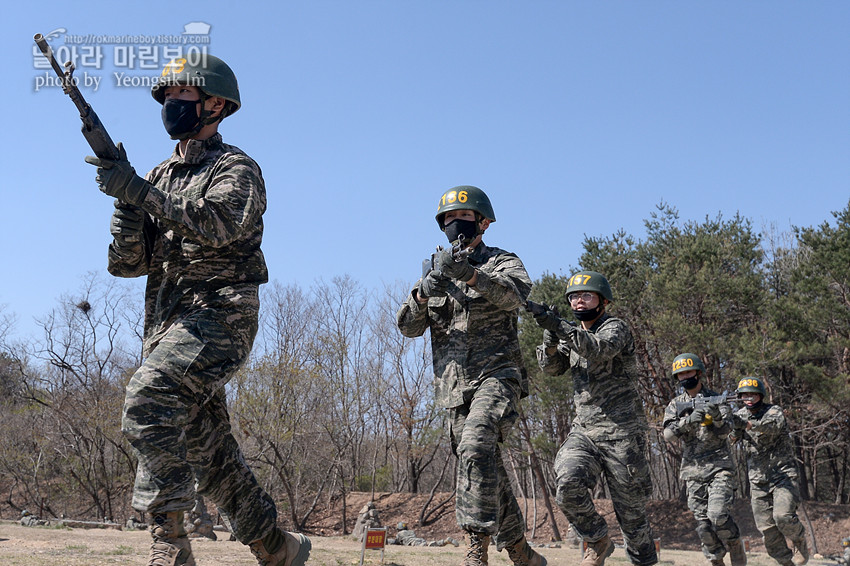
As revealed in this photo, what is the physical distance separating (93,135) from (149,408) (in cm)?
140

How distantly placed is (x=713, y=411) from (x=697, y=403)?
22cm

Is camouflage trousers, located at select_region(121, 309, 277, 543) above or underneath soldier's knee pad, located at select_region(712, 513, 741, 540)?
above

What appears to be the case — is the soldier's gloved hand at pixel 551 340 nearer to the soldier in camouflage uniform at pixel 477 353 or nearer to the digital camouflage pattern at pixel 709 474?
the soldier in camouflage uniform at pixel 477 353

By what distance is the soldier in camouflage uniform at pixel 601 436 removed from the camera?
6863 millimetres

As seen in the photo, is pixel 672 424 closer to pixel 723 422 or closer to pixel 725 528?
pixel 723 422

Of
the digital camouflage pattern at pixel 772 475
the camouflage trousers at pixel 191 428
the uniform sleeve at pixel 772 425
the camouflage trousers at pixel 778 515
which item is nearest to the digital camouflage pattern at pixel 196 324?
the camouflage trousers at pixel 191 428

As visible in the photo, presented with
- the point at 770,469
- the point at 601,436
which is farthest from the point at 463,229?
the point at 770,469

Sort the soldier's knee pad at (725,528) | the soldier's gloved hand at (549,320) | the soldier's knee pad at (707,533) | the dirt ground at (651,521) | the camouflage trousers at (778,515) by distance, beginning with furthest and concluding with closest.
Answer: the dirt ground at (651,521)
the camouflage trousers at (778,515)
the soldier's knee pad at (707,533)
the soldier's knee pad at (725,528)
the soldier's gloved hand at (549,320)

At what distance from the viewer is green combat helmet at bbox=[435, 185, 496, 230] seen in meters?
6.42

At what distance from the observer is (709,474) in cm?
1099

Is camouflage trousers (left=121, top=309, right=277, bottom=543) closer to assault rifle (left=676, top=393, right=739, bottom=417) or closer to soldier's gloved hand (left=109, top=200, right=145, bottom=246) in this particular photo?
soldier's gloved hand (left=109, top=200, right=145, bottom=246)

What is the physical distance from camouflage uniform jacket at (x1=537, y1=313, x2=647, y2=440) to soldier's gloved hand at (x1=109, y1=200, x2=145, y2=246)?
12.1ft

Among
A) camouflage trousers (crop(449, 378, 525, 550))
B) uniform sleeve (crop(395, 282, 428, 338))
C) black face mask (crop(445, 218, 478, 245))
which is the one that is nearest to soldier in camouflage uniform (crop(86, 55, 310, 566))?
camouflage trousers (crop(449, 378, 525, 550))

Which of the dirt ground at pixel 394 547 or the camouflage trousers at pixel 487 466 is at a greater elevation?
the camouflage trousers at pixel 487 466
